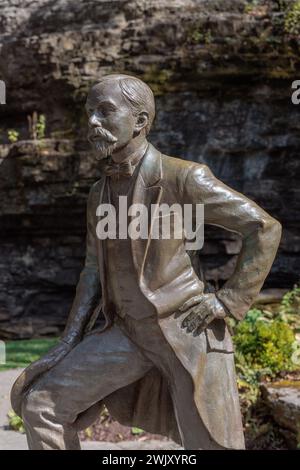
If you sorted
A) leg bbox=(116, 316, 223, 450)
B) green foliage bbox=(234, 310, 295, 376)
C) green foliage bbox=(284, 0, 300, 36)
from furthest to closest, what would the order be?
green foliage bbox=(284, 0, 300, 36), green foliage bbox=(234, 310, 295, 376), leg bbox=(116, 316, 223, 450)

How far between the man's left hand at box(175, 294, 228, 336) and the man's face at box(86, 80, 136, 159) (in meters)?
0.78

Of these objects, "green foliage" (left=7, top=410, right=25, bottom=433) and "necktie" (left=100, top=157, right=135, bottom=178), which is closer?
"necktie" (left=100, top=157, right=135, bottom=178)

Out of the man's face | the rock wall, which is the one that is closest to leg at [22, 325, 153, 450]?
the man's face

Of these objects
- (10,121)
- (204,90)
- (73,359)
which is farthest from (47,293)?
(73,359)

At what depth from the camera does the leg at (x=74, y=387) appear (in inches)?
119

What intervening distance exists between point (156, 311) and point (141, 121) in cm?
86

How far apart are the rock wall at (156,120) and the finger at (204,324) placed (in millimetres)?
8282

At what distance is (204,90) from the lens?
11.1 metres

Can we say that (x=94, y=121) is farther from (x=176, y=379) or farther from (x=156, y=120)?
(x=156, y=120)

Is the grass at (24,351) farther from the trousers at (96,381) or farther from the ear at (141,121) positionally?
the ear at (141,121)

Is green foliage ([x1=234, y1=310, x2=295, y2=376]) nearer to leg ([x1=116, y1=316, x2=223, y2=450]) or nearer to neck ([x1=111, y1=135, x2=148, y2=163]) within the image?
leg ([x1=116, y1=316, x2=223, y2=450])

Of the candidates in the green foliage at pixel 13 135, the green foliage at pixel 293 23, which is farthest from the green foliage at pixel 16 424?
the green foliage at pixel 293 23

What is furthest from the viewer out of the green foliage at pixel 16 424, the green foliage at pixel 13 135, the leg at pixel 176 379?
the green foliage at pixel 13 135

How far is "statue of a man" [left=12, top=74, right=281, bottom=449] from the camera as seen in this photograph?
299 cm
